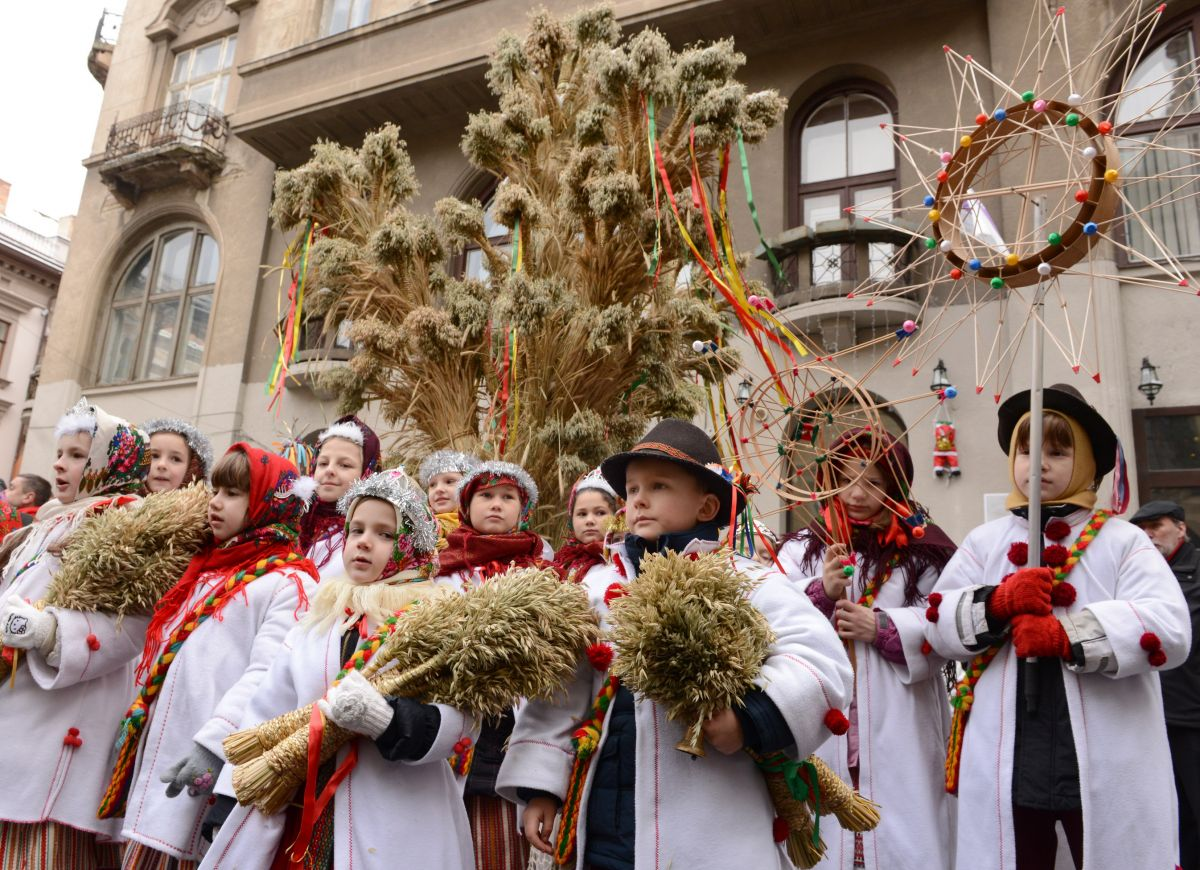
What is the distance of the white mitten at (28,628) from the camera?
250 centimetres

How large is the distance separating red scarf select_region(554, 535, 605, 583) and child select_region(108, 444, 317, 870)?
3.11ft

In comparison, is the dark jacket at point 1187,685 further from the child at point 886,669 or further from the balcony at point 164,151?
the balcony at point 164,151

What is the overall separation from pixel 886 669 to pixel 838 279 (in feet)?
19.4

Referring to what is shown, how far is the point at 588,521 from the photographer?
3.61 m

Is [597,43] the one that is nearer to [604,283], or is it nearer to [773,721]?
[604,283]

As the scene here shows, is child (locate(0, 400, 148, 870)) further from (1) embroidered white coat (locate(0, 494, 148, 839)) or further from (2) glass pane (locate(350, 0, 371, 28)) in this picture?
(2) glass pane (locate(350, 0, 371, 28))

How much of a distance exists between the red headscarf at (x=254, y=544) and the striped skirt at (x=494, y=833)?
3.17 feet

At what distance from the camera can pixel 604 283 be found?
4715 mm

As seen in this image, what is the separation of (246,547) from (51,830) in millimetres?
959

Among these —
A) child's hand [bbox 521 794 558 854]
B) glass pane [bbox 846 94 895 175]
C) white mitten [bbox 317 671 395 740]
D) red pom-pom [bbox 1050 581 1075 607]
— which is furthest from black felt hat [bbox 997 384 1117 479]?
glass pane [bbox 846 94 895 175]

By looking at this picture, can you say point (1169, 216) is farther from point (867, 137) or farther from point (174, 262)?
point (174, 262)

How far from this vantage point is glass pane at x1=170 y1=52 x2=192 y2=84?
14.4 meters

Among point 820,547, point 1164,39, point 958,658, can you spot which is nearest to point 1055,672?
point 958,658

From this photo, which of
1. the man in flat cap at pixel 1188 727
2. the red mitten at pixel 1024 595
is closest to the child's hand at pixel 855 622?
the red mitten at pixel 1024 595
